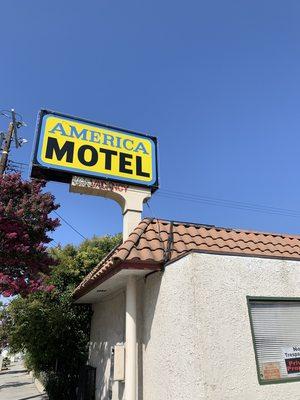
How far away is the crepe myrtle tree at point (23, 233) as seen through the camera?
8773 mm

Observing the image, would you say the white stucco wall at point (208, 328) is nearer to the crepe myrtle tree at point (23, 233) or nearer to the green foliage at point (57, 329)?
the crepe myrtle tree at point (23, 233)

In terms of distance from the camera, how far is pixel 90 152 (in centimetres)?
923

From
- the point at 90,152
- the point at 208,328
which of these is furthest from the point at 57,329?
the point at 208,328

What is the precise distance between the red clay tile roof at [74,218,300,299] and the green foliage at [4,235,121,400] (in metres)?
4.06

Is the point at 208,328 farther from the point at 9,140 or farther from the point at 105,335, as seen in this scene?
the point at 9,140

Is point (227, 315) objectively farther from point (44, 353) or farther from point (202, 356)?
point (44, 353)

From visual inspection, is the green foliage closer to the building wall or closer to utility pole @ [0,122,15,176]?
the building wall

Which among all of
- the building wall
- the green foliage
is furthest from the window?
the green foliage

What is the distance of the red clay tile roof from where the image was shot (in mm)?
6559

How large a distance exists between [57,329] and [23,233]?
5077 millimetres

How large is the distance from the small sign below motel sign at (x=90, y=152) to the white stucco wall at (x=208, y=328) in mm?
3426

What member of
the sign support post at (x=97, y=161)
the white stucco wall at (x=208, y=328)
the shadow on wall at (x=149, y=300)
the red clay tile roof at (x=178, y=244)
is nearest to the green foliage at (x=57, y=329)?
the red clay tile roof at (x=178, y=244)

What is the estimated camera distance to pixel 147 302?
702 cm

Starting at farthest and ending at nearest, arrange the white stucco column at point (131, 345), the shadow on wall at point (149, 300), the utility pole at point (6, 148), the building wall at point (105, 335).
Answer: the utility pole at point (6, 148), the building wall at point (105, 335), the shadow on wall at point (149, 300), the white stucco column at point (131, 345)
